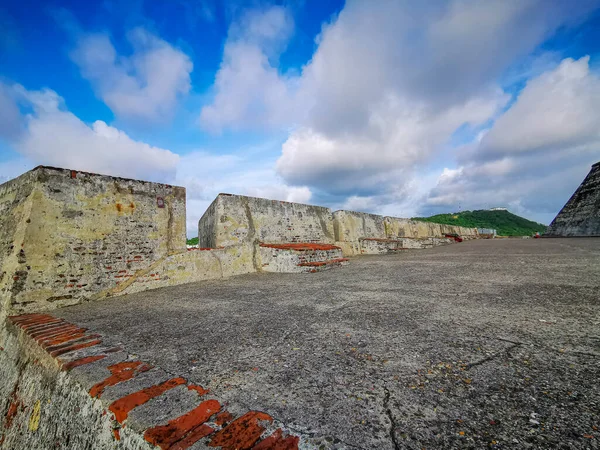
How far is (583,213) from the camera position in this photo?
53.8ft

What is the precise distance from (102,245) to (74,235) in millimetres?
404

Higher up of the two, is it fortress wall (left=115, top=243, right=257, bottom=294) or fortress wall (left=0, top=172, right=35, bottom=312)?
fortress wall (left=0, top=172, right=35, bottom=312)

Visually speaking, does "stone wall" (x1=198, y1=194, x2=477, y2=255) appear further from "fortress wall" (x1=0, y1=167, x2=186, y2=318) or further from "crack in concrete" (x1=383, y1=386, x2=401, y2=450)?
"crack in concrete" (x1=383, y1=386, x2=401, y2=450)

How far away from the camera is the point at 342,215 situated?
11.5 m

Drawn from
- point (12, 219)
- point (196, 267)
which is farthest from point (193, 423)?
point (12, 219)

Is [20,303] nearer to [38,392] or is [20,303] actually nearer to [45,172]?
[45,172]

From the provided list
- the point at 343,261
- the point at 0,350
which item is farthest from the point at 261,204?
the point at 0,350

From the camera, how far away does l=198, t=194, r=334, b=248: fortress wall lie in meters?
7.07

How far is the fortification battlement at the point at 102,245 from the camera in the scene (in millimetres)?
3691

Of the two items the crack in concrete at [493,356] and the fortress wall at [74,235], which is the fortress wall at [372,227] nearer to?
the fortress wall at [74,235]

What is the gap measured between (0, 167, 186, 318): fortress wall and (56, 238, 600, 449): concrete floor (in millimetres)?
954

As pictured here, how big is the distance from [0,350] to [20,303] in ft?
2.20

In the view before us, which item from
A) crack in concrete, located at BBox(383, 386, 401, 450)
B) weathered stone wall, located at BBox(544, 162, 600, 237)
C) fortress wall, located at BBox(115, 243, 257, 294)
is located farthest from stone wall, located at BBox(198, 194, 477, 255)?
weathered stone wall, located at BBox(544, 162, 600, 237)

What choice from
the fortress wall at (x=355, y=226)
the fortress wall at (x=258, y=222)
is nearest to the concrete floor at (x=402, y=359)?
the fortress wall at (x=258, y=222)
